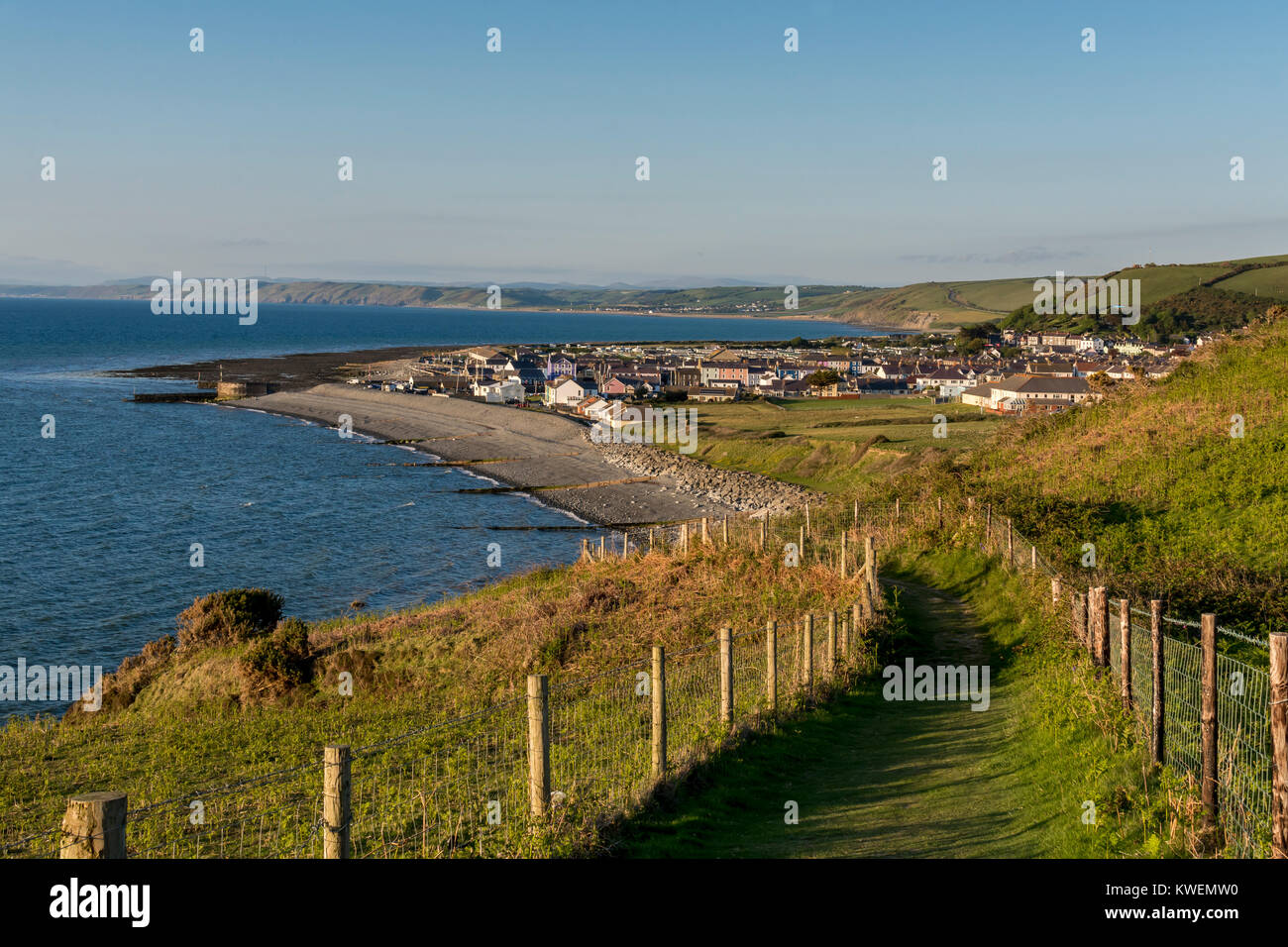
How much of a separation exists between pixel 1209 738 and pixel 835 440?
213ft

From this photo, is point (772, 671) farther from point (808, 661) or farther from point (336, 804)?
point (336, 804)

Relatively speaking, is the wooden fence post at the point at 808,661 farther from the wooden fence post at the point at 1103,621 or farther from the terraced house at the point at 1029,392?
the terraced house at the point at 1029,392

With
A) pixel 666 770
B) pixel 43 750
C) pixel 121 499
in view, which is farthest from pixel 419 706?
pixel 121 499

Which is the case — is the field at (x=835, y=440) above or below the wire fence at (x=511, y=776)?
above

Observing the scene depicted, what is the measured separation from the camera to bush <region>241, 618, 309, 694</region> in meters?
24.0

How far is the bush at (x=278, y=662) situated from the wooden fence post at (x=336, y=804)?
1741 cm

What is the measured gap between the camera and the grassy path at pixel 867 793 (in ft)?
32.2

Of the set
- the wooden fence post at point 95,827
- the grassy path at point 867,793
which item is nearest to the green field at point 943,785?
the grassy path at point 867,793

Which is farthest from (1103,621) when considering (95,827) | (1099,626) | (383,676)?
(383,676)

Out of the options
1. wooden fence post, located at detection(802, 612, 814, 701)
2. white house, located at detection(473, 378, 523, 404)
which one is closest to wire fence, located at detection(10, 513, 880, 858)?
wooden fence post, located at detection(802, 612, 814, 701)

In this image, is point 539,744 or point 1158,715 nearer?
point 539,744

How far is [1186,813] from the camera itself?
902 centimetres

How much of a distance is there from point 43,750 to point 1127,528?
82.7 feet

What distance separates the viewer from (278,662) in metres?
24.4
